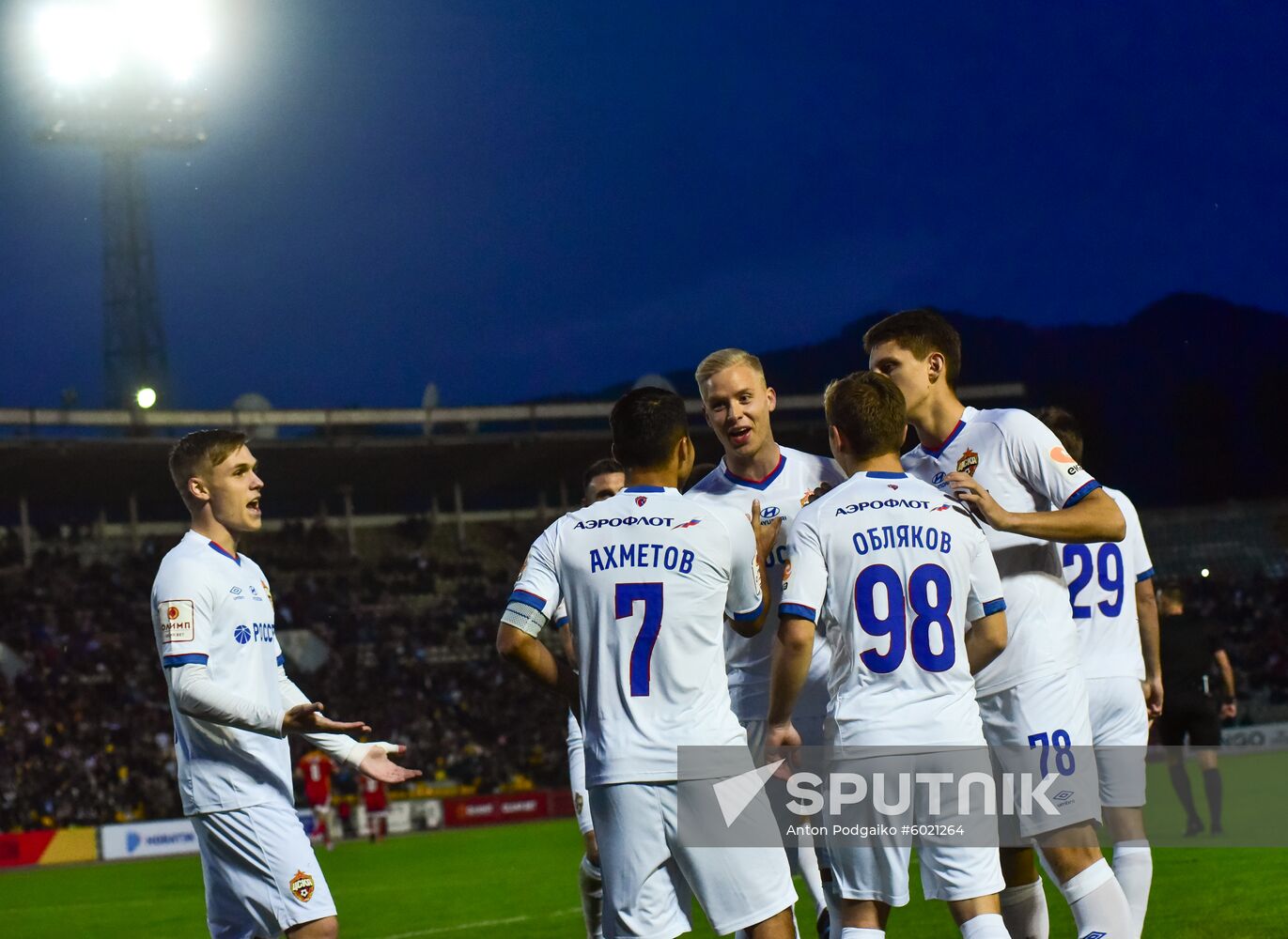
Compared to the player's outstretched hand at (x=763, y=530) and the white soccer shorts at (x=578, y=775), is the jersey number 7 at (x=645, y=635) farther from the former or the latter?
the white soccer shorts at (x=578, y=775)

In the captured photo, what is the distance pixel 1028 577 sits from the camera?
5.88 meters

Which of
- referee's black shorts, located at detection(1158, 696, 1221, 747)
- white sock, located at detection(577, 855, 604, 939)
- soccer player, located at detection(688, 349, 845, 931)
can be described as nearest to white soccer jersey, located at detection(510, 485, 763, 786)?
soccer player, located at detection(688, 349, 845, 931)

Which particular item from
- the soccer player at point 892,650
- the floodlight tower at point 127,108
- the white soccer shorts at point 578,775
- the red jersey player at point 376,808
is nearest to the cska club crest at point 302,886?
the soccer player at point 892,650

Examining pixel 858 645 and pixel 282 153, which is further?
pixel 282 153

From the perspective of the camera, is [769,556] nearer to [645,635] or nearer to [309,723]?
[645,635]

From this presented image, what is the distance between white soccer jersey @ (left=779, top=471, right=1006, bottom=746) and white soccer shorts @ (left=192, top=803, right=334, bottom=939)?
2259 millimetres

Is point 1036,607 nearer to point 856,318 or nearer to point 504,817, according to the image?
point 504,817

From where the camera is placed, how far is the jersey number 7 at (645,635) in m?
4.86

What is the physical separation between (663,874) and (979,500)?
5.71ft

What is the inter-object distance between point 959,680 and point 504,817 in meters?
26.1

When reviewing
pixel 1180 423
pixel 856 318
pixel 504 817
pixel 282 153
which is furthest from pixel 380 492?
pixel 856 318

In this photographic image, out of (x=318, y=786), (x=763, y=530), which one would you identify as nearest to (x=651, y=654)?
(x=763, y=530)

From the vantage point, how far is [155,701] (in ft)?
108

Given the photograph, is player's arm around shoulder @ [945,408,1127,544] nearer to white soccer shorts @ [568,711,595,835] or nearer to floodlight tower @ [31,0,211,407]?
white soccer shorts @ [568,711,595,835]
